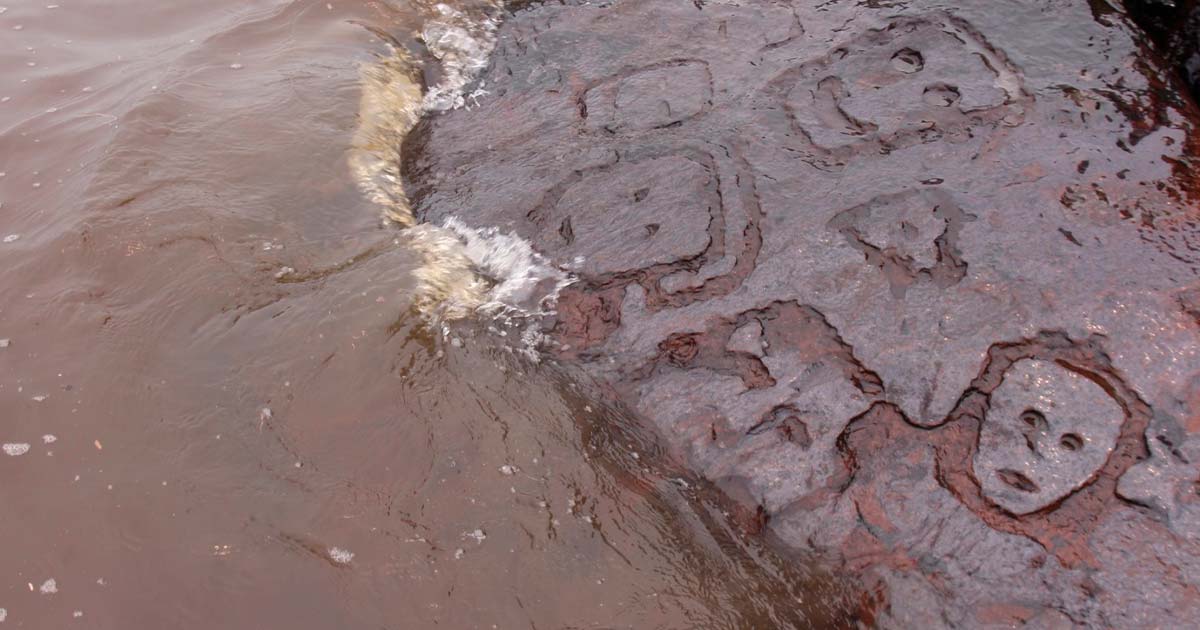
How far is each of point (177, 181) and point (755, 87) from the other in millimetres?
2444

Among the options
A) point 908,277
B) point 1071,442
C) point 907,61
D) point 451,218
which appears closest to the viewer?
point 1071,442

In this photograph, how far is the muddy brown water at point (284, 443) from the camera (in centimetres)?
224

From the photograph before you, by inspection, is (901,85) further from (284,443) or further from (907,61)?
(284,443)

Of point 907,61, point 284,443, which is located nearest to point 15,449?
point 284,443

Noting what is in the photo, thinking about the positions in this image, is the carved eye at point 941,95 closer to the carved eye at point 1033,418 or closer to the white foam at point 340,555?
the carved eye at point 1033,418

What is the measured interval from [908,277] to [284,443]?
2.05 m

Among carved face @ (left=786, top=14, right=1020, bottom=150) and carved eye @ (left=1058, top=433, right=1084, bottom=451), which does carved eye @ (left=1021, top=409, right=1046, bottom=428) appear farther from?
carved face @ (left=786, top=14, right=1020, bottom=150)

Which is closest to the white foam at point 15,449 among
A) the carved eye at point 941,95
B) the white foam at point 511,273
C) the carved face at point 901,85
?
the white foam at point 511,273

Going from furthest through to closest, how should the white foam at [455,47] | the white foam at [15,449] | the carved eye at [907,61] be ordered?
the white foam at [455,47]
the carved eye at [907,61]
the white foam at [15,449]

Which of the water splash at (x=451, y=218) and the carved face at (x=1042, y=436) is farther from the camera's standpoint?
the water splash at (x=451, y=218)

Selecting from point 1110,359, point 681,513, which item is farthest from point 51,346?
point 1110,359

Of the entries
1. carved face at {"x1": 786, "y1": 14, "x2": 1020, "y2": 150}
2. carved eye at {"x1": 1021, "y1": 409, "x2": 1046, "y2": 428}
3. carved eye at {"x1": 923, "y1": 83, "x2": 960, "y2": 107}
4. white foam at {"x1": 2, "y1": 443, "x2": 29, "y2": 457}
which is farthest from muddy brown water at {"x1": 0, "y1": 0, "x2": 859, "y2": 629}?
carved eye at {"x1": 923, "y1": 83, "x2": 960, "y2": 107}

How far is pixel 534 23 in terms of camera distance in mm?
4195

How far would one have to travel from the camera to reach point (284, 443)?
8.39 ft
